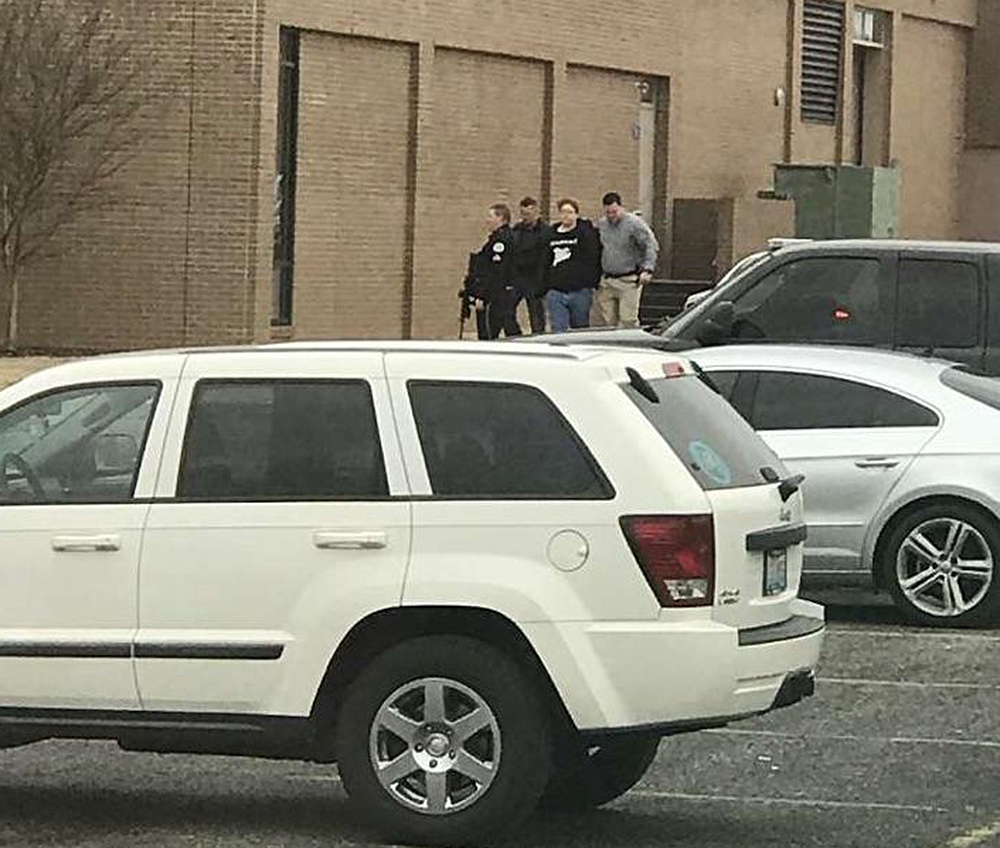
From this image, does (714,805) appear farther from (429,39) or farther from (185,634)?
(429,39)

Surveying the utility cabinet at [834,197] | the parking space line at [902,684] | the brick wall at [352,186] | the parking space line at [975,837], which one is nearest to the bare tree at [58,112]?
the brick wall at [352,186]

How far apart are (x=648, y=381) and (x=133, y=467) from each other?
1.73 meters

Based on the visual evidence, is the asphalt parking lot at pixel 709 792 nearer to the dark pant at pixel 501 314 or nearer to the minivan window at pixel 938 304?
the minivan window at pixel 938 304

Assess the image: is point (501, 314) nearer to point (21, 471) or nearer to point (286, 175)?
point (286, 175)

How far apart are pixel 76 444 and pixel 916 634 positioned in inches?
239

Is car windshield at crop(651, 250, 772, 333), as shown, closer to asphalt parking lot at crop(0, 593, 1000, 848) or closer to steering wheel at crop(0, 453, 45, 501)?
asphalt parking lot at crop(0, 593, 1000, 848)

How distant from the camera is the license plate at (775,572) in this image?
8641 mm

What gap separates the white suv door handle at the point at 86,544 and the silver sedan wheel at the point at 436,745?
1.04 metres

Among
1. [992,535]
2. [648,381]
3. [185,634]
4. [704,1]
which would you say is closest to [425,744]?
[185,634]

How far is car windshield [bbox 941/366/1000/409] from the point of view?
1395 cm

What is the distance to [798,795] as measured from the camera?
9.54 metres

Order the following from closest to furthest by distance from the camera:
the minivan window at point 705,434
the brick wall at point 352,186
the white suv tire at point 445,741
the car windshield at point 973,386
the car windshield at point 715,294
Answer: the white suv tire at point 445,741 < the minivan window at point 705,434 < the car windshield at point 973,386 < the car windshield at point 715,294 < the brick wall at point 352,186

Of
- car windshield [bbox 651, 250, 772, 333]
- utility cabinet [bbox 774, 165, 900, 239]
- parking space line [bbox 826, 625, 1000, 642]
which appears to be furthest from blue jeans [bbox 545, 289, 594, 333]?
utility cabinet [bbox 774, 165, 900, 239]

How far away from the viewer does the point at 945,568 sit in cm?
1380
